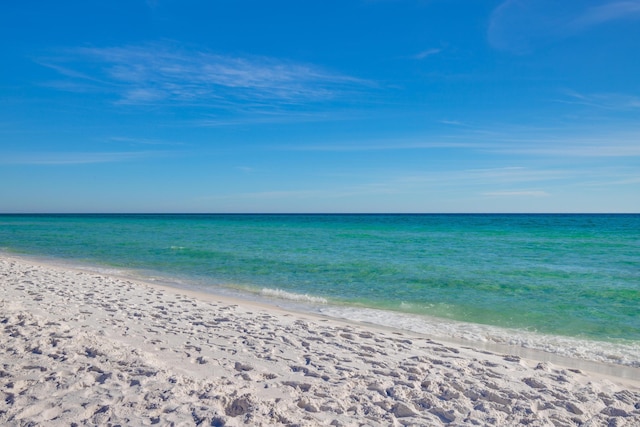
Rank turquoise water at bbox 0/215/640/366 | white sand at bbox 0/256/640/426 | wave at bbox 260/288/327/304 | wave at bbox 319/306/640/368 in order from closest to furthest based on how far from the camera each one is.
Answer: white sand at bbox 0/256/640/426 < wave at bbox 319/306/640/368 < turquoise water at bbox 0/215/640/366 < wave at bbox 260/288/327/304

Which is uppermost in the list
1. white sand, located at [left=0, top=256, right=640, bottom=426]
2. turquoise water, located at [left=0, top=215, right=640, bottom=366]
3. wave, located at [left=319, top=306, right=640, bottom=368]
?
white sand, located at [left=0, top=256, right=640, bottom=426]

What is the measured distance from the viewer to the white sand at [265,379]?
446cm

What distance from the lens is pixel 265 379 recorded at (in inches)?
213

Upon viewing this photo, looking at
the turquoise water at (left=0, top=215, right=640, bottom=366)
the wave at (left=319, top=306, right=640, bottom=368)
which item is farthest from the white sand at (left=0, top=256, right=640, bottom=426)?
the turquoise water at (left=0, top=215, right=640, bottom=366)

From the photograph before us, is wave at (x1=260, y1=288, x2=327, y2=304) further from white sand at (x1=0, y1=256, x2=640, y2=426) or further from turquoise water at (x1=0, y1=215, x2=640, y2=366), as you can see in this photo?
white sand at (x1=0, y1=256, x2=640, y2=426)

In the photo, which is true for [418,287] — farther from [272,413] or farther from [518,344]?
[272,413]

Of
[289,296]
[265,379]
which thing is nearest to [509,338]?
[265,379]

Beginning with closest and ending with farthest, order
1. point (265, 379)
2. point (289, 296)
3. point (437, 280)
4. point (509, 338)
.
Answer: point (265, 379)
point (509, 338)
point (289, 296)
point (437, 280)

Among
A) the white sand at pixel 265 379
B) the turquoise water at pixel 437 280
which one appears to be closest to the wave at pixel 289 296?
the turquoise water at pixel 437 280

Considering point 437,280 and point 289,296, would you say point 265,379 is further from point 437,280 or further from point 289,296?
point 437,280

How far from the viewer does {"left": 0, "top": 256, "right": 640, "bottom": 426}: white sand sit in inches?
176

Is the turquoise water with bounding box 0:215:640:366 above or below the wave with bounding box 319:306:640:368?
above

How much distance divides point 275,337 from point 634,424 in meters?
4.81

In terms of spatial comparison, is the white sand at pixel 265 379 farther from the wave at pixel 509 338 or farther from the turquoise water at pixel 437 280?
the turquoise water at pixel 437 280
